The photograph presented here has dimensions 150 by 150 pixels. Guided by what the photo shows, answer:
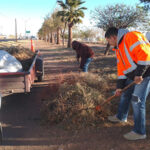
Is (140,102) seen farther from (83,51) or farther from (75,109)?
(83,51)

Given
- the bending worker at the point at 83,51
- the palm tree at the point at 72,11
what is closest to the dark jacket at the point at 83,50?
the bending worker at the point at 83,51

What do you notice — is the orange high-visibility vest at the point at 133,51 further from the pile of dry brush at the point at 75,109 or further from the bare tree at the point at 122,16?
the bare tree at the point at 122,16

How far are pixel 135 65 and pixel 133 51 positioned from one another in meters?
0.24

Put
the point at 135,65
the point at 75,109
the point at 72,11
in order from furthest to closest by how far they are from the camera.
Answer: the point at 72,11, the point at 75,109, the point at 135,65

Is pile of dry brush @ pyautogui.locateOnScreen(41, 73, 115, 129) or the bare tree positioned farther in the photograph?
the bare tree

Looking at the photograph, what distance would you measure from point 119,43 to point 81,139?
1.72 m

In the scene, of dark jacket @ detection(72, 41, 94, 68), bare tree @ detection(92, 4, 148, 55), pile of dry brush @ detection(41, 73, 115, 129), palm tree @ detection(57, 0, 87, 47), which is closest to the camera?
pile of dry brush @ detection(41, 73, 115, 129)

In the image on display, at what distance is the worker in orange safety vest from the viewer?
245 centimetres

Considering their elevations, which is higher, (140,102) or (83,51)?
(83,51)

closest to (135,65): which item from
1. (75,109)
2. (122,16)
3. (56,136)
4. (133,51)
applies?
(133,51)

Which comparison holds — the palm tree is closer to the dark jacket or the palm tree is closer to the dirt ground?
the dark jacket

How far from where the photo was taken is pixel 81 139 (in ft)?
10.2

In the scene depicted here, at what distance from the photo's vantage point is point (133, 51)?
2508mm

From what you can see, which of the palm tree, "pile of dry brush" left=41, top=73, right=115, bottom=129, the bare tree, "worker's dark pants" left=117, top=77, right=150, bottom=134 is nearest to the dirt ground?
"pile of dry brush" left=41, top=73, right=115, bottom=129
